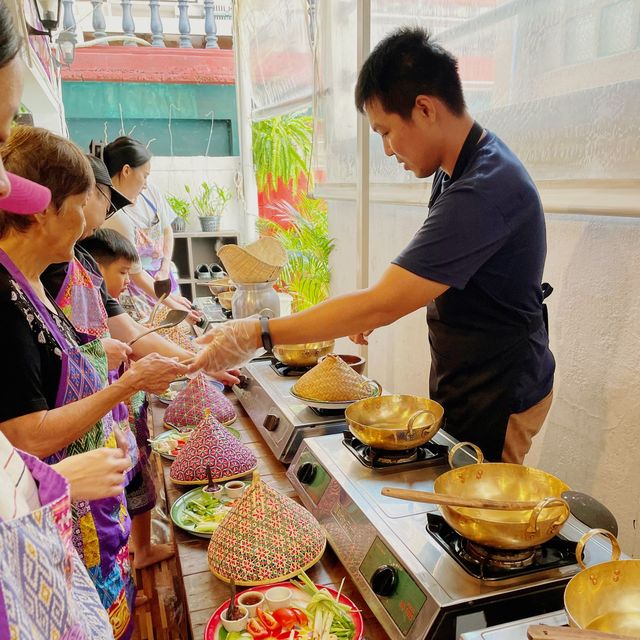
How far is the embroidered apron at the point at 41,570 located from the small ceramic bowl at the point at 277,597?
329mm

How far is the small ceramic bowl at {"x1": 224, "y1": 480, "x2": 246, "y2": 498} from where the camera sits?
4.99 ft

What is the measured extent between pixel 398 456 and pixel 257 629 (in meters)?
0.56

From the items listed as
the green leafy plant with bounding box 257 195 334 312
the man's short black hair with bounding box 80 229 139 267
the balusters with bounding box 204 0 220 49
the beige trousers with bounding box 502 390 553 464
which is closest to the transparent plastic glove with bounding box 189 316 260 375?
the beige trousers with bounding box 502 390 553 464

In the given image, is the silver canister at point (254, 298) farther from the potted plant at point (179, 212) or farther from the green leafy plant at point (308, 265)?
the potted plant at point (179, 212)

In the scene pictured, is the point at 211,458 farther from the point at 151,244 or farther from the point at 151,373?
the point at 151,244

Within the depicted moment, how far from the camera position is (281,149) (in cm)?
684

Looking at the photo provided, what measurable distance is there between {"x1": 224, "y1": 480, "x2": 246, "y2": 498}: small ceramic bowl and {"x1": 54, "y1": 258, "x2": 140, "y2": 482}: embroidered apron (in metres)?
0.32

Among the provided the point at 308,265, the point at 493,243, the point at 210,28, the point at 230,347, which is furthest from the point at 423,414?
the point at 210,28

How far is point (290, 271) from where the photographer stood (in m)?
4.45

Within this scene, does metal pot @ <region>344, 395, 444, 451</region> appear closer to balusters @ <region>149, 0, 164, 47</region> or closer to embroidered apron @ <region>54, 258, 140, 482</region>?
embroidered apron @ <region>54, 258, 140, 482</region>

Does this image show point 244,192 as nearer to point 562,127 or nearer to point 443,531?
point 562,127

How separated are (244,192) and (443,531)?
7175 mm

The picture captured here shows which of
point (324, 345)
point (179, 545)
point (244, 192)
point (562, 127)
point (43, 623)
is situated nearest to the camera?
point (43, 623)

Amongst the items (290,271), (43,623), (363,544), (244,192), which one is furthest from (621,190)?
(244,192)
